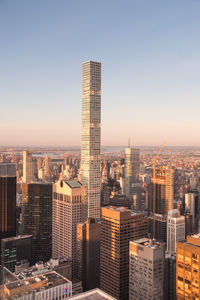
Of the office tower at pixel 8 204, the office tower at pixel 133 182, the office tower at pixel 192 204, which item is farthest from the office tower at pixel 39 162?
the office tower at pixel 192 204

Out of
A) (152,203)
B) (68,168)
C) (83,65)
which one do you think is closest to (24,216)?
(68,168)

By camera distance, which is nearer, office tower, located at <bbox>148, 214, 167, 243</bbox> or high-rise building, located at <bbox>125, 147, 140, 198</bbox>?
office tower, located at <bbox>148, 214, 167, 243</bbox>

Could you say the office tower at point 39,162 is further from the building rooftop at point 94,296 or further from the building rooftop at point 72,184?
the building rooftop at point 94,296

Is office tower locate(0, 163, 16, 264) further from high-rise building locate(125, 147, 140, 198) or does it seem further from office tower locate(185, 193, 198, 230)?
office tower locate(185, 193, 198, 230)

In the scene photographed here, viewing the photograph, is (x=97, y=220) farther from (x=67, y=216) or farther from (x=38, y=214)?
(x=38, y=214)

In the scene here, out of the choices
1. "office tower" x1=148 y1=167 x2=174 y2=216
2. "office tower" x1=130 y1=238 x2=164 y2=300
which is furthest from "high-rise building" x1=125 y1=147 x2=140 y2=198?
"office tower" x1=130 y1=238 x2=164 y2=300

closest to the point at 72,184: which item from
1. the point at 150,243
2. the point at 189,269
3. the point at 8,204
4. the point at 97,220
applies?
the point at 97,220
